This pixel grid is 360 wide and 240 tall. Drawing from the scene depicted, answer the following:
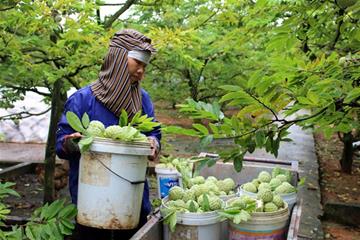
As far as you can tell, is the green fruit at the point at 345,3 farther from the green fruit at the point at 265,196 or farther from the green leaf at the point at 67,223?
the green leaf at the point at 67,223

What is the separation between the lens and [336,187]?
24.9 ft

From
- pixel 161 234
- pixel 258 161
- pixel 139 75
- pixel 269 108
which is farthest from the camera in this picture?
pixel 258 161


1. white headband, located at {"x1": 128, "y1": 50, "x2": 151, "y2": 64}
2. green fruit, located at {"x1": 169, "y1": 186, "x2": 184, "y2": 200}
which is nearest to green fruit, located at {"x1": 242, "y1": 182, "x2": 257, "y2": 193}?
green fruit, located at {"x1": 169, "y1": 186, "x2": 184, "y2": 200}

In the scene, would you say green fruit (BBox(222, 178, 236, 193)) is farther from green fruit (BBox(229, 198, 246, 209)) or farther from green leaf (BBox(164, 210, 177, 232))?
green leaf (BBox(164, 210, 177, 232))

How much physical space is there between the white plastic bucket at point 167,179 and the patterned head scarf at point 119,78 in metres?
1.12

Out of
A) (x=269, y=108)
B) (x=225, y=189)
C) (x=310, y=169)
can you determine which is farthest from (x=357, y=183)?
(x=269, y=108)

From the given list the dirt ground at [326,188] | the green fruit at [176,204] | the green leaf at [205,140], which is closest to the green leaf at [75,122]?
the green fruit at [176,204]

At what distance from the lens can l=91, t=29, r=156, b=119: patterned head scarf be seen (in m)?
3.00

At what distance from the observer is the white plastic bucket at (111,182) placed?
2.50 m

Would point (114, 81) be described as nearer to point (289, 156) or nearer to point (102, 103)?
point (102, 103)

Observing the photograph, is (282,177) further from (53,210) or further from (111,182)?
(53,210)

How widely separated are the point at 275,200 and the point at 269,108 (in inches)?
48.2

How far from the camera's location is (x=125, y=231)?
9.44 ft

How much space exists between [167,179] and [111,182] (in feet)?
5.11
